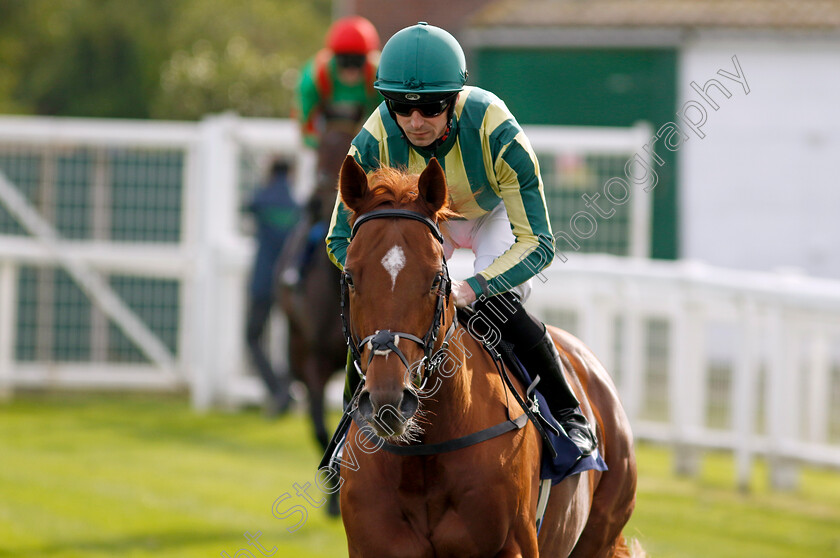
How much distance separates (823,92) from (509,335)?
14.4 metres

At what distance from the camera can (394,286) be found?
133 inches

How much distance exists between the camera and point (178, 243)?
13031mm

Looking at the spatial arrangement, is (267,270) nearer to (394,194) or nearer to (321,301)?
(321,301)

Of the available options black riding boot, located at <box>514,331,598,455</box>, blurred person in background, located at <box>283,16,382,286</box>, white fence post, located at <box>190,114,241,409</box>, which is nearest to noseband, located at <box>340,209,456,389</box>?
black riding boot, located at <box>514,331,598,455</box>

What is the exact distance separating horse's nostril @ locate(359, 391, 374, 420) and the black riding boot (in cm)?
104

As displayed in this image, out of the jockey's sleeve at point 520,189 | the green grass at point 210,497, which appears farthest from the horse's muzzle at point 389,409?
the green grass at point 210,497

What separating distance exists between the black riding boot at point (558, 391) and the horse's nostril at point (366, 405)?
41.1 inches

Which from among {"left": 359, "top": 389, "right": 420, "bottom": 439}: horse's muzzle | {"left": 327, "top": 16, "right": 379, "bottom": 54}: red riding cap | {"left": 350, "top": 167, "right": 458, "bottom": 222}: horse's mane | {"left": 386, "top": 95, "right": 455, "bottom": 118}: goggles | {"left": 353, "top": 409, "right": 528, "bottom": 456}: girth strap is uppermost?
{"left": 327, "top": 16, "right": 379, "bottom": 54}: red riding cap

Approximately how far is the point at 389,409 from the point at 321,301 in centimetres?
502

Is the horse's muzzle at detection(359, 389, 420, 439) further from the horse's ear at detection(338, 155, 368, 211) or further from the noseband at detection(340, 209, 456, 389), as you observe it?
the horse's ear at detection(338, 155, 368, 211)

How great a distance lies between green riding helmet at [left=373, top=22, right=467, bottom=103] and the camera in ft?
12.5

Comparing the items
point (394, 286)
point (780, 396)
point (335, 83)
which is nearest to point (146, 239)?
point (335, 83)

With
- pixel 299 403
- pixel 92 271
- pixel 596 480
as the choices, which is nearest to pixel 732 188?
pixel 299 403

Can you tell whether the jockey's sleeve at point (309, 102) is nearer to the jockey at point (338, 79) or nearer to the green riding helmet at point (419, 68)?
the jockey at point (338, 79)
